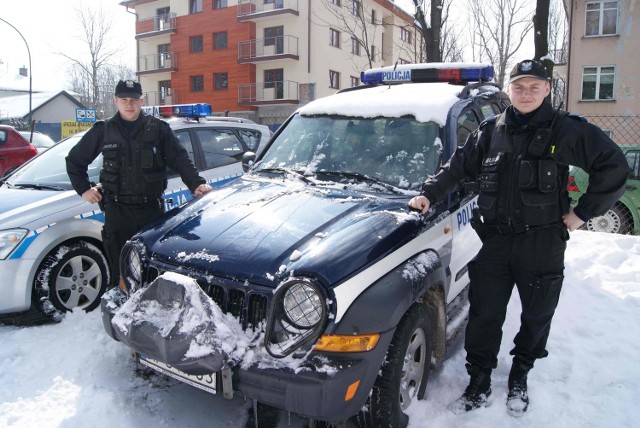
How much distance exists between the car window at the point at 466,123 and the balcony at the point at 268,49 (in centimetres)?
2622

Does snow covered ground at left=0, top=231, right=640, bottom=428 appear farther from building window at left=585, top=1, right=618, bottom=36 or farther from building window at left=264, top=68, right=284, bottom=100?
building window at left=264, top=68, right=284, bottom=100

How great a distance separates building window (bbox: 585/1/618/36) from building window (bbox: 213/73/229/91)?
66.8 feet

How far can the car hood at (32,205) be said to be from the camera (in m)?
3.85

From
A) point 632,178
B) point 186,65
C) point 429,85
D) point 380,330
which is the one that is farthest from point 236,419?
point 186,65

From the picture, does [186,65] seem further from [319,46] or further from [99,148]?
[99,148]

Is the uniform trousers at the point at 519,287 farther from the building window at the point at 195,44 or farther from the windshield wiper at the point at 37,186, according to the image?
the building window at the point at 195,44

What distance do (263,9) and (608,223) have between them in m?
27.1

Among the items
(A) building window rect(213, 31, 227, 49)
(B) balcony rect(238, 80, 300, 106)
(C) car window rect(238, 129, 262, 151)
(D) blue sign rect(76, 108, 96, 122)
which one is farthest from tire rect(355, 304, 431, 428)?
(A) building window rect(213, 31, 227, 49)

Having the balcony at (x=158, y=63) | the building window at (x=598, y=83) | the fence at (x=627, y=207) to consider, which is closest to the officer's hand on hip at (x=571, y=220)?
the fence at (x=627, y=207)

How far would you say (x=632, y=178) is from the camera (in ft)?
23.7

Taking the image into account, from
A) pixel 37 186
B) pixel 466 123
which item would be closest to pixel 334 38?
pixel 37 186

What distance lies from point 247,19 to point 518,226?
30261mm

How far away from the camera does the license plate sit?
2.33 metres

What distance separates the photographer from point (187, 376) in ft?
7.96
